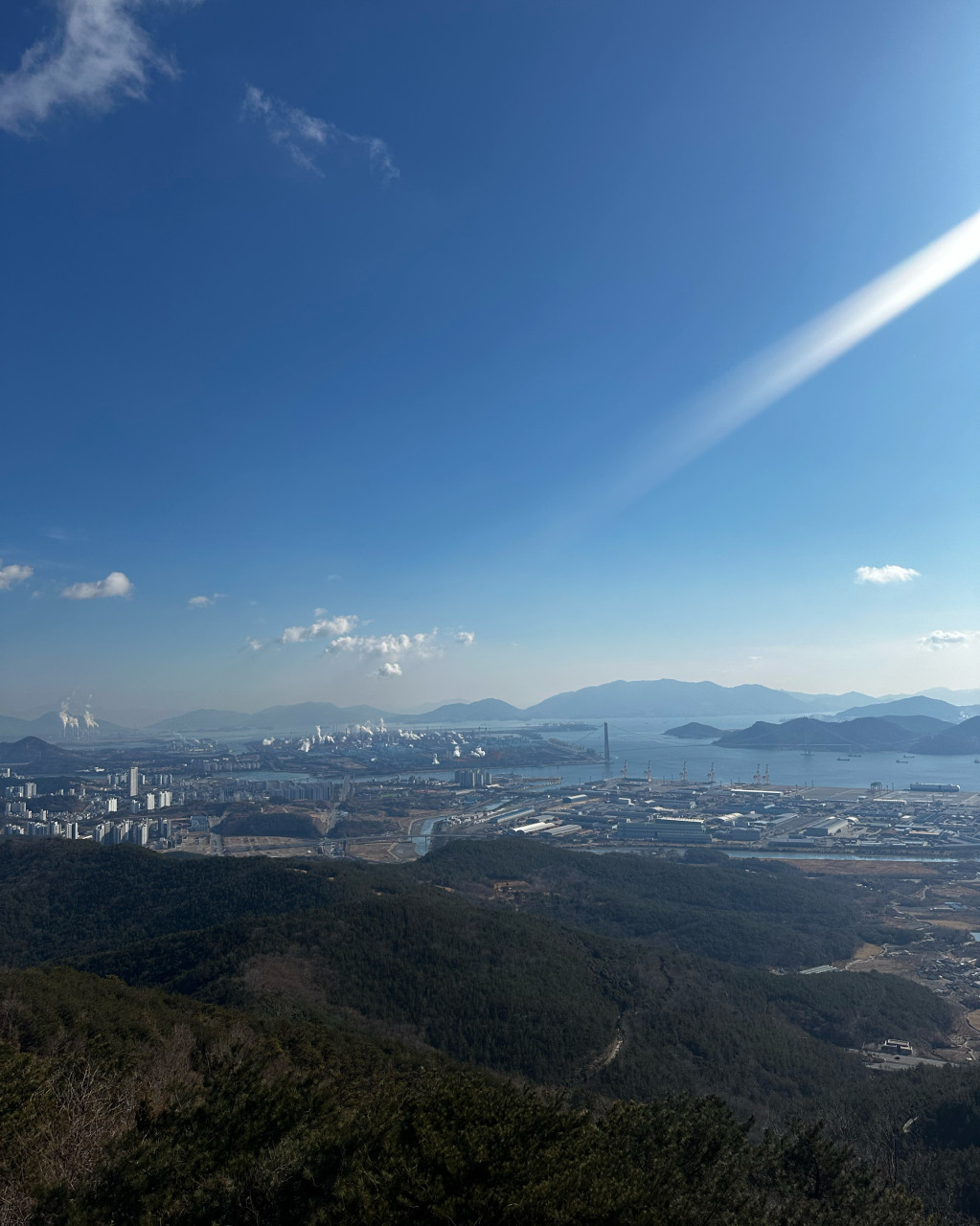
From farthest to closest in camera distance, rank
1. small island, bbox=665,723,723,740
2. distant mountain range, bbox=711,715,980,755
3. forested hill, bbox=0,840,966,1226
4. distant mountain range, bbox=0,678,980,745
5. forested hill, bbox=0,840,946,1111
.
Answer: distant mountain range, bbox=0,678,980,745 → small island, bbox=665,723,723,740 → distant mountain range, bbox=711,715,980,755 → forested hill, bbox=0,840,946,1111 → forested hill, bbox=0,840,966,1226

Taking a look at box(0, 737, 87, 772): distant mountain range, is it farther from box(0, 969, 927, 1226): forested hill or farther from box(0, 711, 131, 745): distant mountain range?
box(0, 969, 927, 1226): forested hill

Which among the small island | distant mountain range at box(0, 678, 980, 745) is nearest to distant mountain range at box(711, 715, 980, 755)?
the small island

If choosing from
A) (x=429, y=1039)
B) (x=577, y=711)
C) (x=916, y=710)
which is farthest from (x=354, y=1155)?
(x=577, y=711)

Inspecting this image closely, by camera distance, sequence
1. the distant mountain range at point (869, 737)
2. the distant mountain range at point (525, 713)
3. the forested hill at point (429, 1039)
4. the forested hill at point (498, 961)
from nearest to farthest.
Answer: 1. the forested hill at point (429, 1039)
2. the forested hill at point (498, 961)
3. the distant mountain range at point (869, 737)
4. the distant mountain range at point (525, 713)

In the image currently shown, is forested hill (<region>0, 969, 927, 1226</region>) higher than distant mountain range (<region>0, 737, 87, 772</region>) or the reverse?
higher

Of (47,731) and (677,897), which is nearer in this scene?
(677,897)

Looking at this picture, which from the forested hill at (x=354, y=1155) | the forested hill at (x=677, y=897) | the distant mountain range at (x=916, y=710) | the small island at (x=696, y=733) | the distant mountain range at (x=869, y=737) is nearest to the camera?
the forested hill at (x=354, y=1155)

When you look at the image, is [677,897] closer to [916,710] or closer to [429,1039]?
[429,1039]

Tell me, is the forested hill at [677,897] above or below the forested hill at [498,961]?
below

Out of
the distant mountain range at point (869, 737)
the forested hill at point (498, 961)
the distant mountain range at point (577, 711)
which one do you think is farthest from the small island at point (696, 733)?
the forested hill at point (498, 961)

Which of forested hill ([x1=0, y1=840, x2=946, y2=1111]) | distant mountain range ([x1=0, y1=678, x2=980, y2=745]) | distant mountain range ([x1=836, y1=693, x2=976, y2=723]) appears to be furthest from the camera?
distant mountain range ([x1=0, y1=678, x2=980, y2=745])

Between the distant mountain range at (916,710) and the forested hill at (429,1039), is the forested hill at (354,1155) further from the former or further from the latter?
the distant mountain range at (916,710)
